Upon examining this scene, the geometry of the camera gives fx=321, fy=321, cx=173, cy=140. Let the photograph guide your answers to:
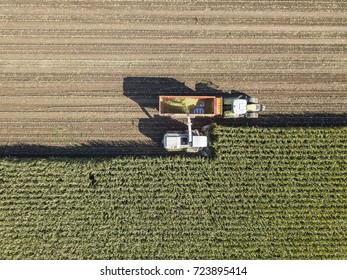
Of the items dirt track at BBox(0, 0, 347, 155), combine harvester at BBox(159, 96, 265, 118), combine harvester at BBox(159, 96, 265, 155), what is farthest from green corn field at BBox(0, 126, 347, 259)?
dirt track at BBox(0, 0, 347, 155)

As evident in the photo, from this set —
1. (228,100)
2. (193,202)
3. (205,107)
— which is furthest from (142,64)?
(193,202)

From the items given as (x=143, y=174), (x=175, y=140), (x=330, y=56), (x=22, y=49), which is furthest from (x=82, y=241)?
(x=330, y=56)

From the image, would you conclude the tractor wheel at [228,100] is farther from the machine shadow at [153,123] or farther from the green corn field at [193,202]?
the green corn field at [193,202]

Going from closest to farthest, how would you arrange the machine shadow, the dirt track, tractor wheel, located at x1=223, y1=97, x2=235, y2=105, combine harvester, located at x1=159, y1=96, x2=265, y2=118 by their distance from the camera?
combine harvester, located at x1=159, y1=96, x2=265, y2=118, tractor wheel, located at x1=223, y1=97, x2=235, y2=105, the machine shadow, the dirt track

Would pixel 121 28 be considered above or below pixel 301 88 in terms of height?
above

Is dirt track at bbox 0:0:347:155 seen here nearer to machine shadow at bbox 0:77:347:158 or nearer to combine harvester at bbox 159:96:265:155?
machine shadow at bbox 0:77:347:158
